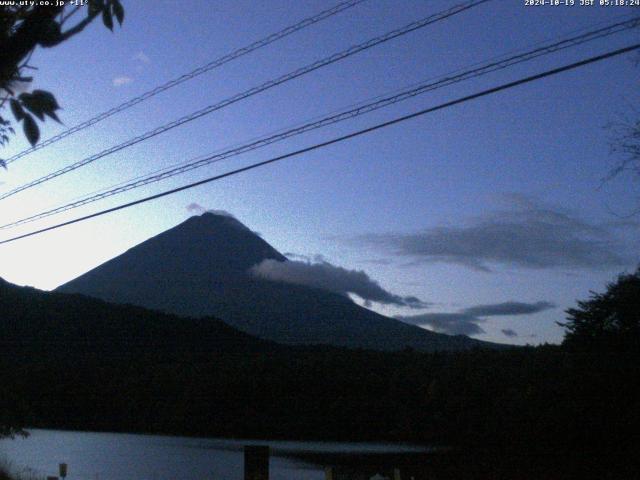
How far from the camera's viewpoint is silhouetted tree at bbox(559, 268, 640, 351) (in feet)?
110

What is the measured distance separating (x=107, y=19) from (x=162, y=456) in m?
34.8

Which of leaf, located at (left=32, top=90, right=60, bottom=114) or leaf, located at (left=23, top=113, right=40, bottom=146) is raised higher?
leaf, located at (left=32, top=90, right=60, bottom=114)

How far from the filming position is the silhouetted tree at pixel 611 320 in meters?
33.5

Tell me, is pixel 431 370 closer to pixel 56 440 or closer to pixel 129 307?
pixel 56 440

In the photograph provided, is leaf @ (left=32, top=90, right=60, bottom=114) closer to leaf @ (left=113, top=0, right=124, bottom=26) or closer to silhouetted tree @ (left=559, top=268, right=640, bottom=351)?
leaf @ (left=113, top=0, right=124, bottom=26)

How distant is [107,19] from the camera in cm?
409

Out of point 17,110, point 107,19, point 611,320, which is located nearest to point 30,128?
point 17,110

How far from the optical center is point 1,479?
16922 mm

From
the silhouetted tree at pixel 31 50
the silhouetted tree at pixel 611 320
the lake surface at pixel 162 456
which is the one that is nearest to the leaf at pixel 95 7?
the silhouetted tree at pixel 31 50

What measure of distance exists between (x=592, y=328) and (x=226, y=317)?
103 metres

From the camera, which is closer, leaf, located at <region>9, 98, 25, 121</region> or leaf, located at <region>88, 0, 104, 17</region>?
leaf, located at <region>9, 98, 25, 121</region>

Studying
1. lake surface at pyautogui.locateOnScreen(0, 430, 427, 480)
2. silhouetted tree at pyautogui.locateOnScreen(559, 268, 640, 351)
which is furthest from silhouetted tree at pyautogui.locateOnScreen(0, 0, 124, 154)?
silhouetted tree at pyautogui.locateOnScreen(559, 268, 640, 351)

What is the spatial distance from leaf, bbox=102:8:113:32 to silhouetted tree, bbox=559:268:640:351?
30993 millimetres

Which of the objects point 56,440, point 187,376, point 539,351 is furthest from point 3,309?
point 539,351
